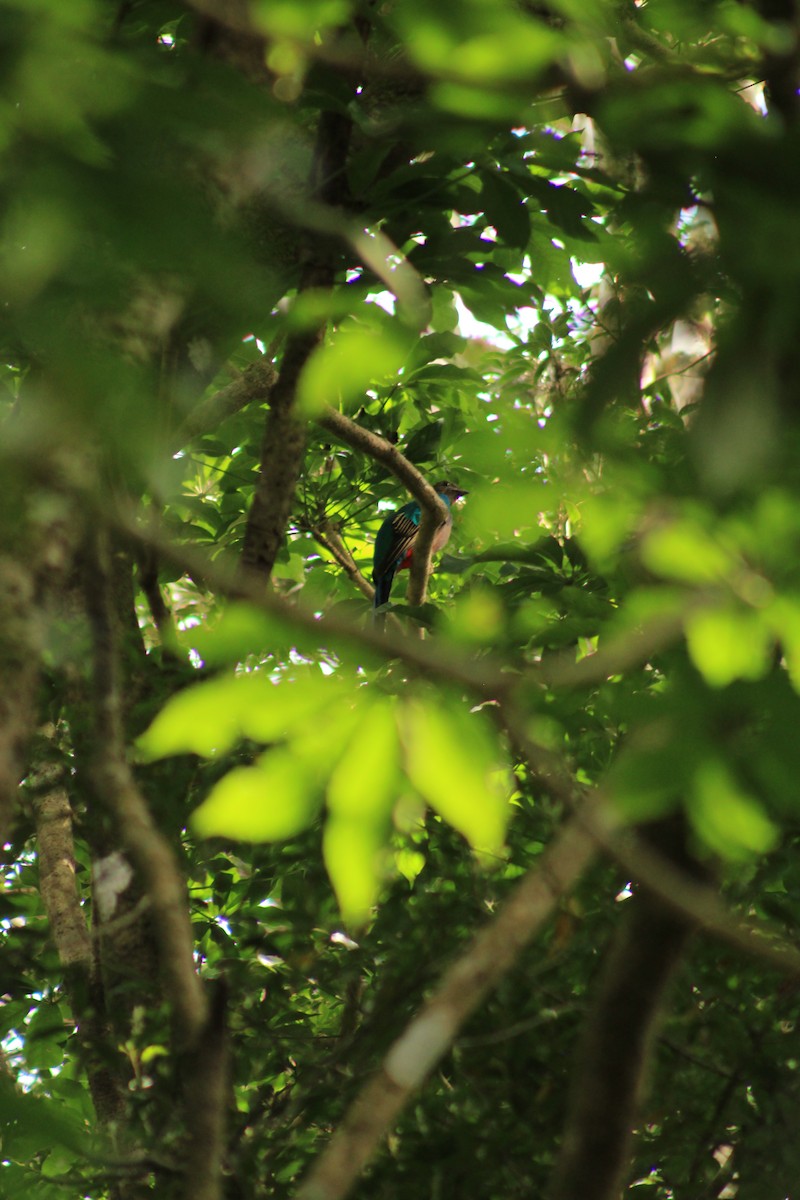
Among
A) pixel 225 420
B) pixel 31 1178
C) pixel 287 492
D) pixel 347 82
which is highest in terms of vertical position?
Answer: pixel 225 420

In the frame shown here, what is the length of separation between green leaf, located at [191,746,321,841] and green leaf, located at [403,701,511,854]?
0.08m

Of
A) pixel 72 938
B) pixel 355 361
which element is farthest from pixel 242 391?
pixel 355 361

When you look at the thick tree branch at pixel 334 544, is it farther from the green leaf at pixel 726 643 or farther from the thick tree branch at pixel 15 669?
the green leaf at pixel 726 643

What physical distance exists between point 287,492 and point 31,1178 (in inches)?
45.6

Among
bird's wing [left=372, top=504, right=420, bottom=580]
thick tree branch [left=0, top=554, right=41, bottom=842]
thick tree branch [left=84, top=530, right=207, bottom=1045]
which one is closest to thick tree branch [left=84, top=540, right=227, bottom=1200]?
thick tree branch [left=84, top=530, right=207, bottom=1045]

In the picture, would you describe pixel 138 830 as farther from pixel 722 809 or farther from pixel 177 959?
pixel 722 809

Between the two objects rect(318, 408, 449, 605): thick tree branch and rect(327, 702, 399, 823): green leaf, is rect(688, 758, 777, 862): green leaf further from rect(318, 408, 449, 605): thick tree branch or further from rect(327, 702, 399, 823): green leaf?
rect(318, 408, 449, 605): thick tree branch

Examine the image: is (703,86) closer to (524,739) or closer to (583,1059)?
(524,739)

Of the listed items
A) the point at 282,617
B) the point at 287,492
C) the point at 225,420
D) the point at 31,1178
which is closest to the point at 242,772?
the point at 282,617

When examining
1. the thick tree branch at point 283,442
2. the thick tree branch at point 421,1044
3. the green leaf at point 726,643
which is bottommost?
the thick tree branch at point 421,1044

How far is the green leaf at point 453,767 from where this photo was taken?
738 mm

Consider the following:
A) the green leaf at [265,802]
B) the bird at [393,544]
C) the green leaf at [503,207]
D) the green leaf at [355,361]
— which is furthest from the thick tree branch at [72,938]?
the bird at [393,544]

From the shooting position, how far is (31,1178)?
5.94 ft

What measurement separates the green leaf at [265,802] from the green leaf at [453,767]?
0.08 metres
